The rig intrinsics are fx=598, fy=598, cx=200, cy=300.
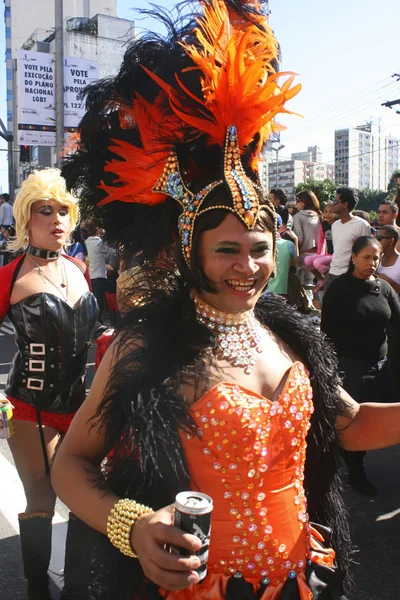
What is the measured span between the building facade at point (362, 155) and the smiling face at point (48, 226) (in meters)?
124

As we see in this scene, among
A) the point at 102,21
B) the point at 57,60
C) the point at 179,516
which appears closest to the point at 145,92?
the point at 179,516

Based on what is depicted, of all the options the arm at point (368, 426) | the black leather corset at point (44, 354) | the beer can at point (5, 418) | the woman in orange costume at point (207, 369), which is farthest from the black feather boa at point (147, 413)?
the black leather corset at point (44, 354)

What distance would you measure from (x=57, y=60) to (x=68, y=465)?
33.6 ft

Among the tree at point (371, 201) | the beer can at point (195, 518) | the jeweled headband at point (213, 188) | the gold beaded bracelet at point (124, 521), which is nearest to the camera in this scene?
the beer can at point (195, 518)

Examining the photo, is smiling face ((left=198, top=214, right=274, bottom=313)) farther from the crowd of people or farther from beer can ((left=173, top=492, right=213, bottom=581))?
beer can ((left=173, top=492, right=213, bottom=581))

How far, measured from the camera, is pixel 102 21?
24984 mm

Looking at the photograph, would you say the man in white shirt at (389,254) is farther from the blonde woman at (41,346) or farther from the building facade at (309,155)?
the building facade at (309,155)

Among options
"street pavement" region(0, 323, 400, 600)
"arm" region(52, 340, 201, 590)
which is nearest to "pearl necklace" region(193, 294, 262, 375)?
"arm" region(52, 340, 201, 590)

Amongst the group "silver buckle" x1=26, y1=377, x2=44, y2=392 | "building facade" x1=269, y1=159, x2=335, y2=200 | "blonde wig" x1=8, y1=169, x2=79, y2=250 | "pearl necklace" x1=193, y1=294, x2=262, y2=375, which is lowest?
"silver buckle" x1=26, y1=377, x2=44, y2=392

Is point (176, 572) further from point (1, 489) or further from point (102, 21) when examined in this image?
point (102, 21)

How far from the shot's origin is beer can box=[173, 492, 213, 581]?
1.21 meters

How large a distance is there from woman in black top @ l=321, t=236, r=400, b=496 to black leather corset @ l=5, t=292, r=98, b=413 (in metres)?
2.16

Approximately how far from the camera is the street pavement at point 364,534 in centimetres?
298

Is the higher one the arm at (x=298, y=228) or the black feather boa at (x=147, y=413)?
the arm at (x=298, y=228)
